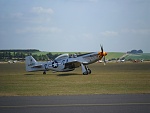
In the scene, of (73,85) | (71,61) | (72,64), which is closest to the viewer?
(73,85)

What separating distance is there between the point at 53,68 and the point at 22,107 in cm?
2853

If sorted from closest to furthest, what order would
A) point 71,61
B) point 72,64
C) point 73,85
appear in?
1. point 73,85
2. point 71,61
3. point 72,64

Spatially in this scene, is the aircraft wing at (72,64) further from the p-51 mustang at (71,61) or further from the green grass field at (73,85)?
the green grass field at (73,85)

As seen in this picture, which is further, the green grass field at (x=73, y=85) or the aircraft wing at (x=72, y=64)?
the aircraft wing at (x=72, y=64)

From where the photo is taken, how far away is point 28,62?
134 ft

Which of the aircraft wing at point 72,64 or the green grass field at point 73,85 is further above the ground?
the aircraft wing at point 72,64

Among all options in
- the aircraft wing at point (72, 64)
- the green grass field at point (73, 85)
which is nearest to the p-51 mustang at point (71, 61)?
the aircraft wing at point (72, 64)

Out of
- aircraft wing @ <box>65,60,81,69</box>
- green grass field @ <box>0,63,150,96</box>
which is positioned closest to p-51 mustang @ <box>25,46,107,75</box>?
aircraft wing @ <box>65,60,81,69</box>

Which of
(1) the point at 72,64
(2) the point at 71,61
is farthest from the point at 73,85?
(1) the point at 72,64

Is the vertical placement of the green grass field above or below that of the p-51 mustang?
below

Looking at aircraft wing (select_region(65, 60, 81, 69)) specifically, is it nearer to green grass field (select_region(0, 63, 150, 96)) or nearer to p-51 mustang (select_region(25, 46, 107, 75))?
p-51 mustang (select_region(25, 46, 107, 75))

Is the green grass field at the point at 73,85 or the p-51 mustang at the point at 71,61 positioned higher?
the p-51 mustang at the point at 71,61

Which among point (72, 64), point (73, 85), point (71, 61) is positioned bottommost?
point (73, 85)

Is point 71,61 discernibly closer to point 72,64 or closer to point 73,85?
point 72,64
